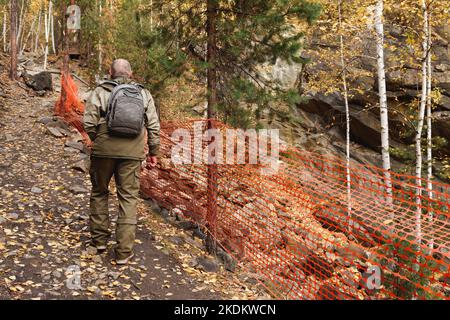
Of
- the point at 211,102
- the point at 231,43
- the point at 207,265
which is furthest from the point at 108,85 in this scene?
the point at 207,265

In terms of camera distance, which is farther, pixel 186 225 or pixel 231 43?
pixel 186 225

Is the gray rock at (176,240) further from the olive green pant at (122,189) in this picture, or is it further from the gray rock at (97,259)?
the gray rock at (97,259)

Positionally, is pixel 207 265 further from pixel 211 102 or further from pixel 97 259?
pixel 211 102

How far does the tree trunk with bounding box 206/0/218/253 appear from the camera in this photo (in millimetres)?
5133

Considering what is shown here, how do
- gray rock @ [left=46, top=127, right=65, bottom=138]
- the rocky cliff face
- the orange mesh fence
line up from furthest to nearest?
the rocky cliff face
the orange mesh fence
gray rock @ [left=46, top=127, right=65, bottom=138]

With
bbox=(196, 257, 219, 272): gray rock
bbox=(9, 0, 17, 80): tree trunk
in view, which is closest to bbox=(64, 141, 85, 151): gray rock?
bbox=(196, 257, 219, 272): gray rock

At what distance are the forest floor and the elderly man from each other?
35 centimetres

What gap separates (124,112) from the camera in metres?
3.76

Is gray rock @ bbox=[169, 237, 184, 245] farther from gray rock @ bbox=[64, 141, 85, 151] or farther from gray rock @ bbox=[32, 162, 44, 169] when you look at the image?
gray rock @ bbox=[64, 141, 85, 151]

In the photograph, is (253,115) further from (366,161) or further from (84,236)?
(366,161)

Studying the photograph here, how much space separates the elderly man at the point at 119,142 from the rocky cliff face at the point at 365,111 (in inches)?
469

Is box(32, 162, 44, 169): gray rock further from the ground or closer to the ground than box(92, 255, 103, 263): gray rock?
further from the ground

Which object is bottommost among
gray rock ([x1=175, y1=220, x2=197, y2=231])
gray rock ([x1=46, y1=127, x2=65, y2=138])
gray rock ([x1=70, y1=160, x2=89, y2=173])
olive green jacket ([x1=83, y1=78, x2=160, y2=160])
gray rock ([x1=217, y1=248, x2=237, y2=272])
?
gray rock ([x1=217, y1=248, x2=237, y2=272])

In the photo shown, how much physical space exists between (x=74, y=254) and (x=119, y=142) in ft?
4.97
